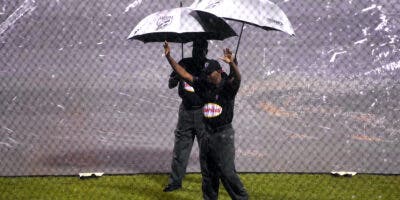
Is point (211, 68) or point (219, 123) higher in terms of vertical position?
point (211, 68)

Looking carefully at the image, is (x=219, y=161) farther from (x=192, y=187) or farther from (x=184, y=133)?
(x=192, y=187)

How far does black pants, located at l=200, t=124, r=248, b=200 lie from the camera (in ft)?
14.1

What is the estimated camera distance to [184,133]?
557cm

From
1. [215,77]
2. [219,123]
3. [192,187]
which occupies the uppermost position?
[215,77]

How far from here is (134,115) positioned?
42.8 feet

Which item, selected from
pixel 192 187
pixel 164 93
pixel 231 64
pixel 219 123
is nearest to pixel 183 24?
pixel 231 64

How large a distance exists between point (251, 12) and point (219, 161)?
155 centimetres

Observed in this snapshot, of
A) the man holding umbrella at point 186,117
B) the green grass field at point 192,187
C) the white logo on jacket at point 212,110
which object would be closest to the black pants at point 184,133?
the man holding umbrella at point 186,117

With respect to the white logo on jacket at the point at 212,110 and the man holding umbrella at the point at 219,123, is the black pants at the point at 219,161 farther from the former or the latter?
the white logo on jacket at the point at 212,110

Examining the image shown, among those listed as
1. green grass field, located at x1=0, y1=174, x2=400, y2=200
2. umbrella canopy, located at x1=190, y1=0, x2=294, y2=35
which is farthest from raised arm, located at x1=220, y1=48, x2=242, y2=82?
green grass field, located at x1=0, y1=174, x2=400, y2=200

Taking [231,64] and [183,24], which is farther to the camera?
[183,24]

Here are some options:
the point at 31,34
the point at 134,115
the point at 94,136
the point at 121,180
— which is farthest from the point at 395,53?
the point at 31,34

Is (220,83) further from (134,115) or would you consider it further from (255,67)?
(255,67)

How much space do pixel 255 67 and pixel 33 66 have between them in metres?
9.90
